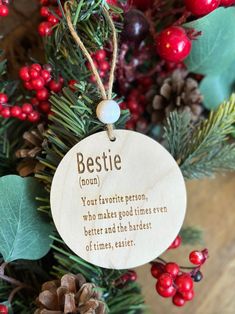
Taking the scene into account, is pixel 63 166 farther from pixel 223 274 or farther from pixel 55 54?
pixel 223 274

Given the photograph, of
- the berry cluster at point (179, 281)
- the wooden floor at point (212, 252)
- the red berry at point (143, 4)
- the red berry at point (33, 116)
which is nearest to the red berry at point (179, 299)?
the berry cluster at point (179, 281)

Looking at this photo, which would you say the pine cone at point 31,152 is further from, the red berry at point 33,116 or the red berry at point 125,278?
the red berry at point 125,278

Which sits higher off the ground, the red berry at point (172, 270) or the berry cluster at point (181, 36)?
the berry cluster at point (181, 36)

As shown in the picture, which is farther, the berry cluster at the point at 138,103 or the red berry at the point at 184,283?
the berry cluster at the point at 138,103

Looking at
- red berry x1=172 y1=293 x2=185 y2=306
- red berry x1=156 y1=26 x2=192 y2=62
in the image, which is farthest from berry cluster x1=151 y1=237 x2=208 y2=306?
red berry x1=156 y1=26 x2=192 y2=62

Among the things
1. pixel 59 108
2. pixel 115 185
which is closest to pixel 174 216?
pixel 115 185

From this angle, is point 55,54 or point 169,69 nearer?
point 55,54

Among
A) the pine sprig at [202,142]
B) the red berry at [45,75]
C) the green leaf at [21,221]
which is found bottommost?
the green leaf at [21,221]

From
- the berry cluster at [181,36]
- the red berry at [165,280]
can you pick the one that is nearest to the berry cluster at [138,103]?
the berry cluster at [181,36]
